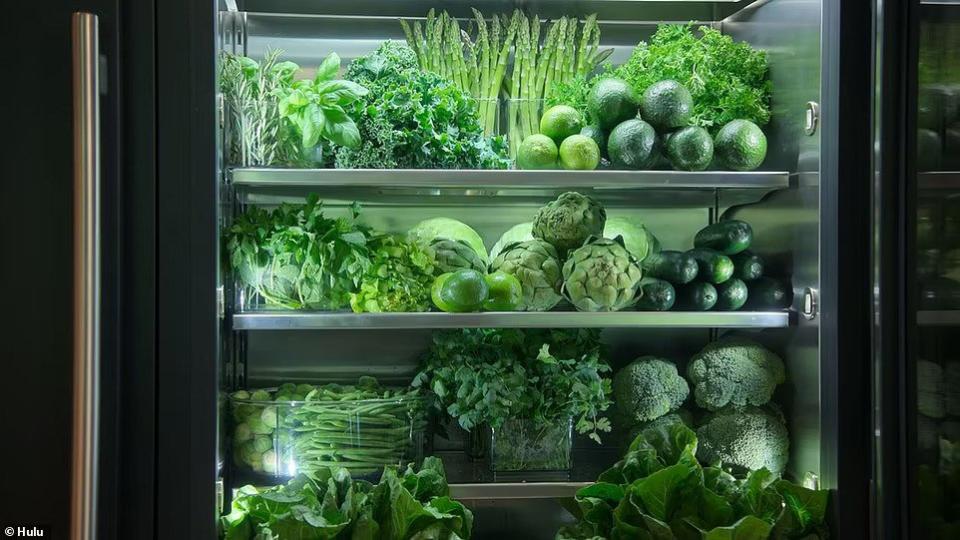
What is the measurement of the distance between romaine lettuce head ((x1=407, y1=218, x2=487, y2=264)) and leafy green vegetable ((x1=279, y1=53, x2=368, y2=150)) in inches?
14.5

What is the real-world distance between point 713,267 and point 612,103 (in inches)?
19.6

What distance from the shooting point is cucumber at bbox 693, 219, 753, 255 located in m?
2.42

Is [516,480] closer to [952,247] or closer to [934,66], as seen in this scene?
[952,247]

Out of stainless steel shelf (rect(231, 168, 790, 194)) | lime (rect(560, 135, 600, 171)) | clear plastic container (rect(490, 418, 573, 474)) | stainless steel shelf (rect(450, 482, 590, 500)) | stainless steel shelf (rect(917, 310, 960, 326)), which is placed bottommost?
stainless steel shelf (rect(450, 482, 590, 500))

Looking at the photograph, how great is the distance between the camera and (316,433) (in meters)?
2.22

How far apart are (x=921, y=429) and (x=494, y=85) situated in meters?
1.38

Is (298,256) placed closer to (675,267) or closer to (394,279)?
(394,279)

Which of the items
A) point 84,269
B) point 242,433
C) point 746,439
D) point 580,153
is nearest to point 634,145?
point 580,153

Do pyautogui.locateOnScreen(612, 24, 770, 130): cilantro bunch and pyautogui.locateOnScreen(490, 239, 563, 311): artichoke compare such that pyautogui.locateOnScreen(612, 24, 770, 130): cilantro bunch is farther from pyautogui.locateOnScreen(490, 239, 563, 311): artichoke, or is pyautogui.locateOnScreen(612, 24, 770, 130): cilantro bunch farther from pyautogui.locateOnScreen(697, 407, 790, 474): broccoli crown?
pyautogui.locateOnScreen(697, 407, 790, 474): broccoli crown

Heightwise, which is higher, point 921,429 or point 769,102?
point 769,102

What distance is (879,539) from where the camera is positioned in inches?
75.6

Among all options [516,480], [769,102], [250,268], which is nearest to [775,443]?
[516,480]

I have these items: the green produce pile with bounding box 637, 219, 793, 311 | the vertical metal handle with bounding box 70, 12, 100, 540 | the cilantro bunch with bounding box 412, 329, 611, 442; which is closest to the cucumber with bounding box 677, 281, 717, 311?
the green produce pile with bounding box 637, 219, 793, 311

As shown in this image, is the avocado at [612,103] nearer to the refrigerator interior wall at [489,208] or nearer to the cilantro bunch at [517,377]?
the refrigerator interior wall at [489,208]
